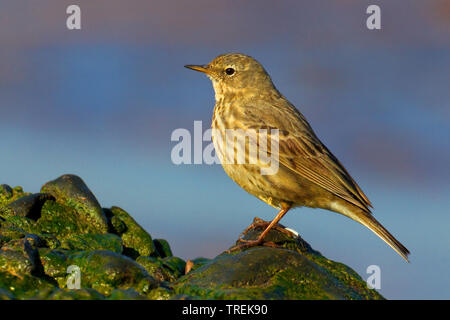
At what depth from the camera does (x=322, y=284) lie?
18.7 feet

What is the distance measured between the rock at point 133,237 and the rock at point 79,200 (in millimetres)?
308

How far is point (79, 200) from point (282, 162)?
277 cm

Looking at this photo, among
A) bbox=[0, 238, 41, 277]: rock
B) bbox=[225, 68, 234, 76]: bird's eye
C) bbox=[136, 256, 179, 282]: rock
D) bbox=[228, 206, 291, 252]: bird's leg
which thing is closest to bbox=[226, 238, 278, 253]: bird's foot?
bbox=[228, 206, 291, 252]: bird's leg

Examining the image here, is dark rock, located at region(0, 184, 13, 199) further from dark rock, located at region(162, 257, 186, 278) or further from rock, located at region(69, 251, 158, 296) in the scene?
rock, located at region(69, 251, 158, 296)

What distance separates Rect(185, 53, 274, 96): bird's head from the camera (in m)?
9.08

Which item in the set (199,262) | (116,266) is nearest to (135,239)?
(199,262)

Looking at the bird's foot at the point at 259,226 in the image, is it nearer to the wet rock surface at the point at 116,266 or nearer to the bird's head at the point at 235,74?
the wet rock surface at the point at 116,266

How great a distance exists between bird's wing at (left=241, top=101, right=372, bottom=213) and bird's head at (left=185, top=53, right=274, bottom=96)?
1.65 feet

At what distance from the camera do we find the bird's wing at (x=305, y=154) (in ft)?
26.3
